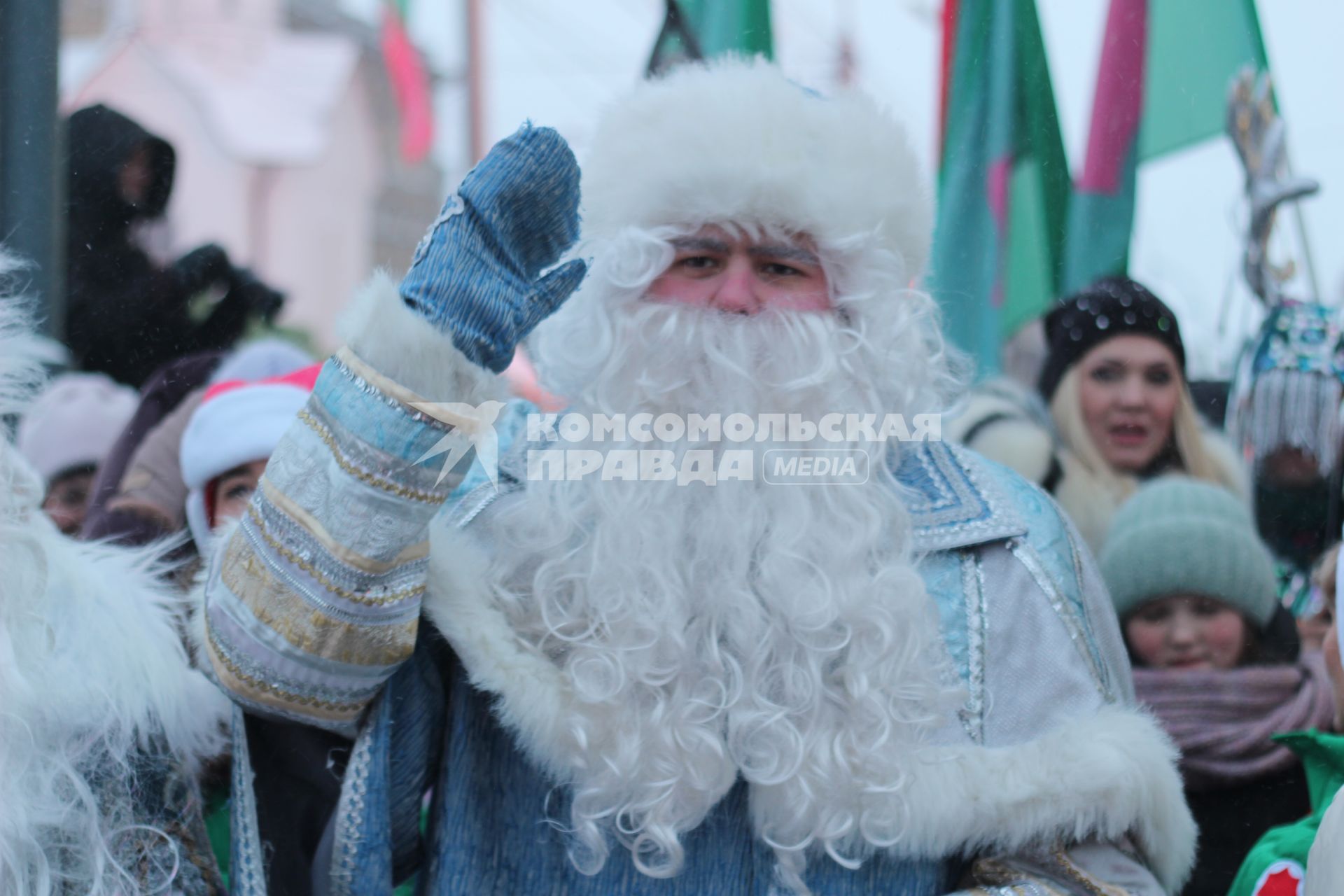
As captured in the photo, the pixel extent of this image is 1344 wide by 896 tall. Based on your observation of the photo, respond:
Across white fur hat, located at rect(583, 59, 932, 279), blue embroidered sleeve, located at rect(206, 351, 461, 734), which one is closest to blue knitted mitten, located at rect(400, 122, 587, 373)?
blue embroidered sleeve, located at rect(206, 351, 461, 734)

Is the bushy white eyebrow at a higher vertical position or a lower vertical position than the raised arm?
higher

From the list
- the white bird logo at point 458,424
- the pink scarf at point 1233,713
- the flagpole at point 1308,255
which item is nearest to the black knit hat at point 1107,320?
the flagpole at point 1308,255

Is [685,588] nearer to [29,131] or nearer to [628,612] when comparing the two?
[628,612]

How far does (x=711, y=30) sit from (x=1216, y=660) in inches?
73.4

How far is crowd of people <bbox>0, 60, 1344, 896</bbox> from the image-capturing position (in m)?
1.69

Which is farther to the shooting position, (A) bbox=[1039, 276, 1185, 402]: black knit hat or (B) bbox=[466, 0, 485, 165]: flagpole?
(B) bbox=[466, 0, 485, 165]: flagpole

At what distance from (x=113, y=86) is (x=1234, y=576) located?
10.7ft

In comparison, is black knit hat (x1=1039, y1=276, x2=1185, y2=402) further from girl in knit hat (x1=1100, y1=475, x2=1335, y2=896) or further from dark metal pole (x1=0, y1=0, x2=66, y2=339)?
dark metal pole (x1=0, y1=0, x2=66, y2=339)

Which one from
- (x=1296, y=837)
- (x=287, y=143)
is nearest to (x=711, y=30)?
(x=1296, y=837)

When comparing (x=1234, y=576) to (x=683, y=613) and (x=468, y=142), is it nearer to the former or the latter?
(x=683, y=613)

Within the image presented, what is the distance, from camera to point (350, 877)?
5.88 ft

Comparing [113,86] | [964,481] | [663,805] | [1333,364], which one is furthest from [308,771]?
[113,86]

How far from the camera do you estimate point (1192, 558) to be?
263 centimetres

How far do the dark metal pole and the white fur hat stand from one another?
1.11 metres
